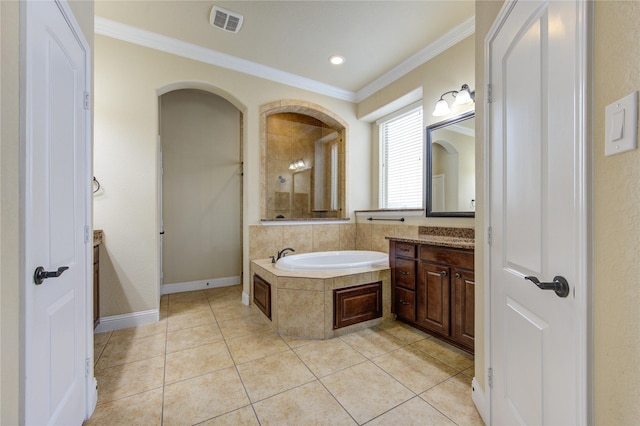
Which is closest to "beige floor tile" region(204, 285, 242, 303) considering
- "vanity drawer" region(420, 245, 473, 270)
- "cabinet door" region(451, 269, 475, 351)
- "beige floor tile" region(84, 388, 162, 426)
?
"beige floor tile" region(84, 388, 162, 426)

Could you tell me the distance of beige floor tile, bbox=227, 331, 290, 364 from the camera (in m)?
2.08

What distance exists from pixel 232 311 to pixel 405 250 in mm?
1995

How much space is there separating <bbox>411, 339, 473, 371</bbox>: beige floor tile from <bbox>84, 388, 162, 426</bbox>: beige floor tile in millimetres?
1833

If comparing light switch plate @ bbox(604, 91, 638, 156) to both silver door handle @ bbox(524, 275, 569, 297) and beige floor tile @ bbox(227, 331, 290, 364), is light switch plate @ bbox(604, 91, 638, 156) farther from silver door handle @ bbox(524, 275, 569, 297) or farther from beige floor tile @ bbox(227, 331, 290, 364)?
beige floor tile @ bbox(227, 331, 290, 364)

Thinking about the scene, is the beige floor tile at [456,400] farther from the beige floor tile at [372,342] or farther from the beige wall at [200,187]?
the beige wall at [200,187]

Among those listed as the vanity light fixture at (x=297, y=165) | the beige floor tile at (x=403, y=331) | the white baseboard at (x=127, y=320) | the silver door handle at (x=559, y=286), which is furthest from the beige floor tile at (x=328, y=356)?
the vanity light fixture at (x=297, y=165)

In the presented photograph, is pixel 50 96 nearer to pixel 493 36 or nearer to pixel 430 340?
pixel 493 36

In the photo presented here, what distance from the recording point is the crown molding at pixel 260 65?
2.55 meters

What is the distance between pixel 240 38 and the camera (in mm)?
2750

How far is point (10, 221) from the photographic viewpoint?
0.84 meters

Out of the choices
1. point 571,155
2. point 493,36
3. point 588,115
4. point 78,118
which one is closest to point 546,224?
point 571,155

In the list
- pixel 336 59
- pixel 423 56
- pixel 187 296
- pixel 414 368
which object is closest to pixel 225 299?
pixel 187 296

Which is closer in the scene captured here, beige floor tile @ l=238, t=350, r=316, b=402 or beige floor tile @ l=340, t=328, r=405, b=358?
beige floor tile @ l=238, t=350, r=316, b=402

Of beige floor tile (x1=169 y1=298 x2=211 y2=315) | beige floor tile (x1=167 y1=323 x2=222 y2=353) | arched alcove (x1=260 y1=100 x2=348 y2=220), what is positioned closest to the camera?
beige floor tile (x1=167 y1=323 x2=222 y2=353)
